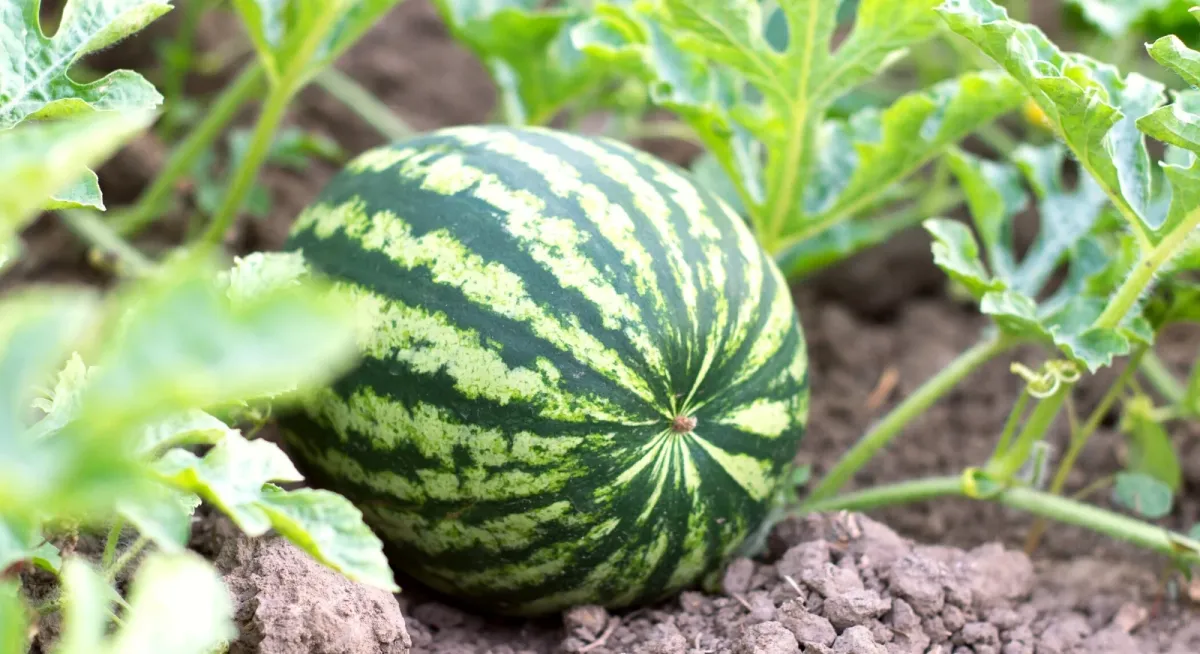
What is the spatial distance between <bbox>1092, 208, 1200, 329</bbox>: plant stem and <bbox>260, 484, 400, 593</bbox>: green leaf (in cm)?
131

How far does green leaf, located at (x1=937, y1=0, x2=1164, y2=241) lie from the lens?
1708 mm

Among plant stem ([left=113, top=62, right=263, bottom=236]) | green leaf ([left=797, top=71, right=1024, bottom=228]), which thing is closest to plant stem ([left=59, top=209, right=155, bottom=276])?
plant stem ([left=113, top=62, right=263, bottom=236])

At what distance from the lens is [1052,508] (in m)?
2.07

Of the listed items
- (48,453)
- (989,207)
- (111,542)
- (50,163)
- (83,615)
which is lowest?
(111,542)

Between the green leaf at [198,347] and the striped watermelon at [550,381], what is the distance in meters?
0.85

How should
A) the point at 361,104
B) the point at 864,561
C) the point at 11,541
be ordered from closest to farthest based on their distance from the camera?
the point at 11,541 < the point at 864,561 < the point at 361,104

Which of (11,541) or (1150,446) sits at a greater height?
(1150,446)

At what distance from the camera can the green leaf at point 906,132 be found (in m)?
2.13

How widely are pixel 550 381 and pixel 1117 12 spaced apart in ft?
5.35

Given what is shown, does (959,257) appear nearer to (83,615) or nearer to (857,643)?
(857,643)

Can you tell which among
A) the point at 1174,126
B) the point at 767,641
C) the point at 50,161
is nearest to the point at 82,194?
the point at 50,161

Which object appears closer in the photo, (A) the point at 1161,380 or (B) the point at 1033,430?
(B) the point at 1033,430

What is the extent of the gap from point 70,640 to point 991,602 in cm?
149

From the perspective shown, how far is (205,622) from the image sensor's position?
98 cm
